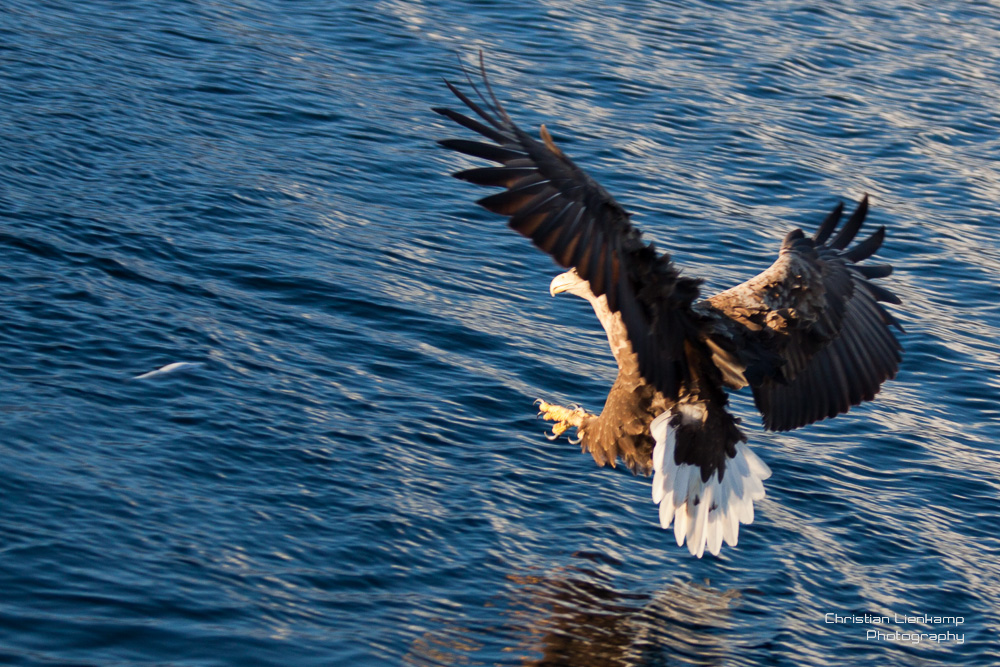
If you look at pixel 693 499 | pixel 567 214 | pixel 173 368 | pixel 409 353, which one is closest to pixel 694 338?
pixel 693 499

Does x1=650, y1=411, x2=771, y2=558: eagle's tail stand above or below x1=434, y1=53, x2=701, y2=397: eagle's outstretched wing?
below

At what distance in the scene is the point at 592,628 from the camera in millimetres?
4707

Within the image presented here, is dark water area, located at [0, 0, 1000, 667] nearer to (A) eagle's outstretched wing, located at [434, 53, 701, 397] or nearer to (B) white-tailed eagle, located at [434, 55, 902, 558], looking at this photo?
(B) white-tailed eagle, located at [434, 55, 902, 558]

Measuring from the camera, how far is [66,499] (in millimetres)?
4652

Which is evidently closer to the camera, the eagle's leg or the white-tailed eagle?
the white-tailed eagle

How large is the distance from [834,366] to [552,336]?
6.17ft

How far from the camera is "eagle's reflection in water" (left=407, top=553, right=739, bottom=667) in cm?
442

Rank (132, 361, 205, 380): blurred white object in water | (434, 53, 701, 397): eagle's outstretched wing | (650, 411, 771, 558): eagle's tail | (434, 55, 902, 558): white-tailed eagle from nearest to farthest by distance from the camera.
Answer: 1. (434, 53, 701, 397): eagle's outstretched wing
2. (434, 55, 902, 558): white-tailed eagle
3. (650, 411, 771, 558): eagle's tail
4. (132, 361, 205, 380): blurred white object in water

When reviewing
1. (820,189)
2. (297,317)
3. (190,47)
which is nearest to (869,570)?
(297,317)

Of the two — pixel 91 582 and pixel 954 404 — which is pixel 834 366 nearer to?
pixel 954 404

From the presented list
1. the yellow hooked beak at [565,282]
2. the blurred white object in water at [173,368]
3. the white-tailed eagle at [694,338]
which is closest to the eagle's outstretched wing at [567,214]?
the white-tailed eagle at [694,338]

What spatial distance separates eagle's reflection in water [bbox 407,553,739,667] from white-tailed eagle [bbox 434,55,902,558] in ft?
0.95

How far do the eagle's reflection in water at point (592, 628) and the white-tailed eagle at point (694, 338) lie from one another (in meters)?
0.29

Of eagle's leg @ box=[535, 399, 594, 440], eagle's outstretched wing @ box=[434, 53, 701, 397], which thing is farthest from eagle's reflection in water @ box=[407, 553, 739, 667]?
eagle's outstretched wing @ box=[434, 53, 701, 397]
